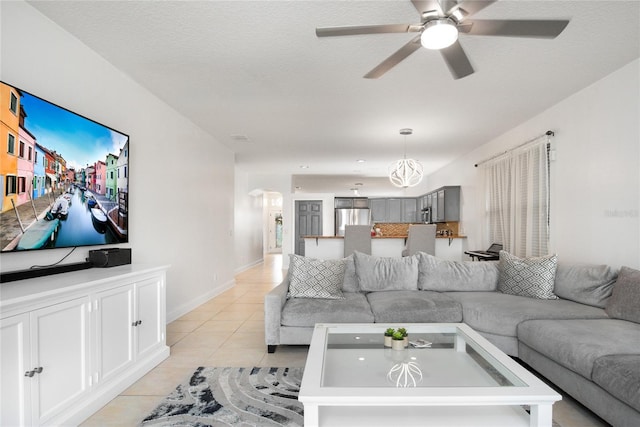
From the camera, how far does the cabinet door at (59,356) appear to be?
1.81m

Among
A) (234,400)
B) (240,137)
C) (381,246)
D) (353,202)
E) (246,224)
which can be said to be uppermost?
(240,137)

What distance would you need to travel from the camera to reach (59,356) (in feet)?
6.38

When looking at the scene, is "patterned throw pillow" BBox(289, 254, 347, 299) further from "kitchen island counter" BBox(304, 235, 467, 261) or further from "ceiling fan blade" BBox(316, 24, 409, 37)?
"ceiling fan blade" BBox(316, 24, 409, 37)

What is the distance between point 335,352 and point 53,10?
297 centimetres

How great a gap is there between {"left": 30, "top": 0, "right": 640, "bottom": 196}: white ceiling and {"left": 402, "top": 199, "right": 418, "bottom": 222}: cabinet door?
5479 mm

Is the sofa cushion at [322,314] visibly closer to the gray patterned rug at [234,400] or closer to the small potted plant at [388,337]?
the gray patterned rug at [234,400]

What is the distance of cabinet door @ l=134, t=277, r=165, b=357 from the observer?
2734mm

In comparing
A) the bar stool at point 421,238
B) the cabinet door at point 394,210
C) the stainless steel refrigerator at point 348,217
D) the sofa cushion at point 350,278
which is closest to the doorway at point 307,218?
the stainless steel refrigerator at point 348,217

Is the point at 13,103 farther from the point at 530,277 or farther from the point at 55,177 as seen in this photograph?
the point at 530,277

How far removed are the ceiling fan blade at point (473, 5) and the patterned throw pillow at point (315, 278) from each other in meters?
2.56

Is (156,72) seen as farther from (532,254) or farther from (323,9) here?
(532,254)

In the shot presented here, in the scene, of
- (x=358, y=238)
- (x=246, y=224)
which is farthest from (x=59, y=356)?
(x=246, y=224)

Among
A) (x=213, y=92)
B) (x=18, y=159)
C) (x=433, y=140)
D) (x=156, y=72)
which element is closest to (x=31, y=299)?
(x=18, y=159)

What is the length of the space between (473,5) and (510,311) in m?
2.42
